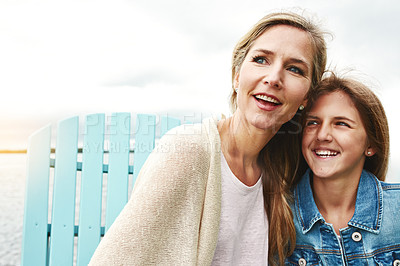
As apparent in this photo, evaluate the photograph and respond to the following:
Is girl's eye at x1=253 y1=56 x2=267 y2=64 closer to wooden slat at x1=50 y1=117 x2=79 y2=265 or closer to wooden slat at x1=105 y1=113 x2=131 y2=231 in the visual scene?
wooden slat at x1=105 y1=113 x2=131 y2=231

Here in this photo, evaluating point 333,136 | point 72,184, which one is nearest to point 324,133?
point 333,136

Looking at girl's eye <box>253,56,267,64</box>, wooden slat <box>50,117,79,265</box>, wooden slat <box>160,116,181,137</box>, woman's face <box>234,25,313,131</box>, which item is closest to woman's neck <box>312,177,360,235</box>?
woman's face <box>234,25,313,131</box>

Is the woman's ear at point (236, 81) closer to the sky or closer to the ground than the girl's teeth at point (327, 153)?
closer to the sky

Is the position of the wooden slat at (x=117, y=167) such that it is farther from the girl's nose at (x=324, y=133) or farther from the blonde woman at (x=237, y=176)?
the girl's nose at (x=324, y=133)

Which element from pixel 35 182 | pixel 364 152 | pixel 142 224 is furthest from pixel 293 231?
pixel 35 182

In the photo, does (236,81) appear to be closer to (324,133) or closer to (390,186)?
(324,133)

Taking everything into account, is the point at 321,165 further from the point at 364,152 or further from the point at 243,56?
the point at 243,56

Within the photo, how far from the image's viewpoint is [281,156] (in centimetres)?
172

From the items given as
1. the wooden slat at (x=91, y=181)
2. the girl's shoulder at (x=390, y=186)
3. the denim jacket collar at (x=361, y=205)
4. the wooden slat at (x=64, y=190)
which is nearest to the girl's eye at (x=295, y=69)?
the denim jacket collar at (x=361, y=205)

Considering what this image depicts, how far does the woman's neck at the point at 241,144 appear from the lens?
150 centimetres

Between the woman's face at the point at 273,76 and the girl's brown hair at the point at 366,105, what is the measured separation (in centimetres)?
20

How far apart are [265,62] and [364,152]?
0.66 metres

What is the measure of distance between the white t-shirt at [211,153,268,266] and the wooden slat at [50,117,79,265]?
47.9 inches

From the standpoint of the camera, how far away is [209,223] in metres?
1.30
